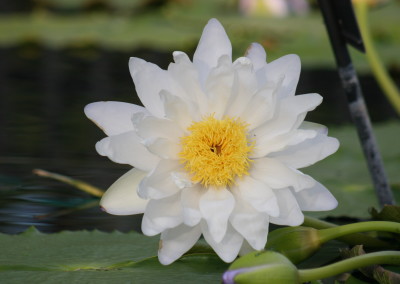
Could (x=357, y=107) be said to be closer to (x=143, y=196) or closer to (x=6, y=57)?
(x=143, y=196)

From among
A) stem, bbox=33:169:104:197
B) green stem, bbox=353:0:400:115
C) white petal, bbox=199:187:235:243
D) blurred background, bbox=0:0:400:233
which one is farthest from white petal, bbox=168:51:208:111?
green stem, bbox=353:0:400:115

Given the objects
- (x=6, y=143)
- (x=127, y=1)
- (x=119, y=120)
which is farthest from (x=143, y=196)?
(x=127, y=1)

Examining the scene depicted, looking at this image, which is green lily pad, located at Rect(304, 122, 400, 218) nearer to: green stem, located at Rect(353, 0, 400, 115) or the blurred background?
the blurred background

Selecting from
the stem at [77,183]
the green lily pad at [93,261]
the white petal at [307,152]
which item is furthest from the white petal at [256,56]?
the stem at [77,183]

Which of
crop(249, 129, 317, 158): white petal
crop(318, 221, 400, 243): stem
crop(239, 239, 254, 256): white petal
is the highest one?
crop(249, 129, 317, 158): white petal

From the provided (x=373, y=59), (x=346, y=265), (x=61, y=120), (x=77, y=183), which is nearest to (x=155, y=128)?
(x=346, y=265)
